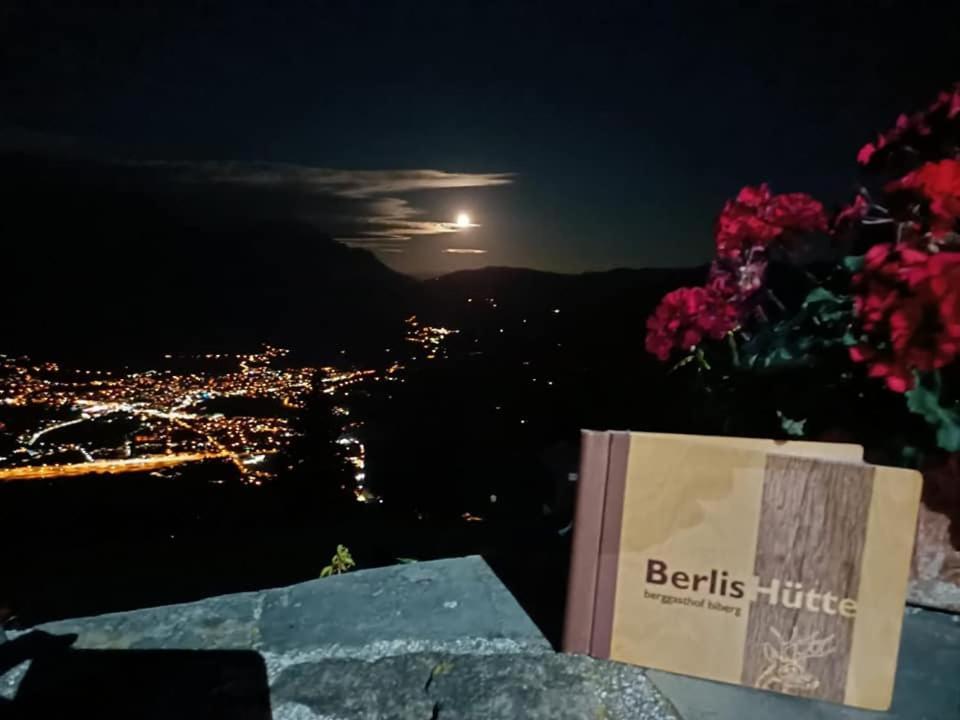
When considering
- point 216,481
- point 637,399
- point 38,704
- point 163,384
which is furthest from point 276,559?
point 163,384

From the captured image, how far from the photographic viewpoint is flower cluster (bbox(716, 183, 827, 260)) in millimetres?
1307

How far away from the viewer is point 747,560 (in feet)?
3.17

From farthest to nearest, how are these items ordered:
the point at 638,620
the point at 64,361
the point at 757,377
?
the point at 64,361 < the point at 757,377 < the point at 638,620

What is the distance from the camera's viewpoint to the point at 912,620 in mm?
1195

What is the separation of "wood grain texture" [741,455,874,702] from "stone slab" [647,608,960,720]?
0.9 inches

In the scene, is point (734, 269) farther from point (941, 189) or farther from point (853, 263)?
point (941, 189)

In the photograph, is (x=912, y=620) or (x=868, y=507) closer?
(x=868, y=507)

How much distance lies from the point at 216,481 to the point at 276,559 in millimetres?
6959

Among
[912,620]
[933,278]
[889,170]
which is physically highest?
[889,170]

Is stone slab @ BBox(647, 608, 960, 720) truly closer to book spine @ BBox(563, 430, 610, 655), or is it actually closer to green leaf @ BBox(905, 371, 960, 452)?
book spine @ BBox(563, 430, 610, 655)

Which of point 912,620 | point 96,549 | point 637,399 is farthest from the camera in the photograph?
point 96,549

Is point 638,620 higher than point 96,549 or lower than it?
higher

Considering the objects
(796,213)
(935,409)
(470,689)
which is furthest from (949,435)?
(470,689)

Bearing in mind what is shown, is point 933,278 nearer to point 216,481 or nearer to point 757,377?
point 757,377
